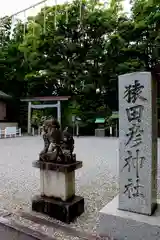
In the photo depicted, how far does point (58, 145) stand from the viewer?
3.41 metres

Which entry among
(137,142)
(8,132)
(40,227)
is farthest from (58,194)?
(8,132)

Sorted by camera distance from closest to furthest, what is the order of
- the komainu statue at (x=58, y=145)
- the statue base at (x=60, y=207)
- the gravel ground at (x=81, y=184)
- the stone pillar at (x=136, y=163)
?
the stone pillar at (x=136, y=163)
the statue base at (x=60, y=207)
the komainu statue at (x=58, y=145)
the gravel ground at (x=81, y=184)

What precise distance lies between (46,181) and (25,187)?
5.23 ft

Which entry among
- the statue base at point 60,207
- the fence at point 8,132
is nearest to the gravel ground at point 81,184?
the statue base at point 60,207

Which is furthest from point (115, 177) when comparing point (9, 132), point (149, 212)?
point (9, 132)

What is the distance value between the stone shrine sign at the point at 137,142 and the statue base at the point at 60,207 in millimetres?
789

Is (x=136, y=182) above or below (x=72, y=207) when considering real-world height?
above

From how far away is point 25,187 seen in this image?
193 inches

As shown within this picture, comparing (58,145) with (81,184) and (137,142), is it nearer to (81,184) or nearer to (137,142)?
(137,142)

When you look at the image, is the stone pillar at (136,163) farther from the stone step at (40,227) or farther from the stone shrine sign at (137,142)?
the stone step at (40,227)

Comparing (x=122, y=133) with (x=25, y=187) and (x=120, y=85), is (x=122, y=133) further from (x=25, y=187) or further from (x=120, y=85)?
(x=25, y=187)

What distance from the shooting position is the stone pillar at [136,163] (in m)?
2.75

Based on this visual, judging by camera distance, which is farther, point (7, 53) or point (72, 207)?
point (7, 53)

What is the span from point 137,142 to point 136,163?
0.27 metres
